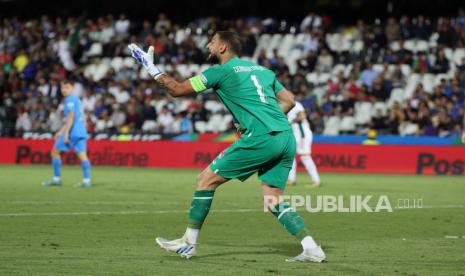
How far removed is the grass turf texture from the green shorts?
2.87 ft

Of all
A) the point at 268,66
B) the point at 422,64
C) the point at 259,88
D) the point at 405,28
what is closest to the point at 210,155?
the point at 268,66

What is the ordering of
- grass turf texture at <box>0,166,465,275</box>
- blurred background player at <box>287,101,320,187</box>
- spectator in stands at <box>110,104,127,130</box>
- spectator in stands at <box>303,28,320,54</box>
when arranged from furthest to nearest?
spectator in stands at <box>303,28,320,54</box> < spectator in stands at <box>110,104,127,130</box> < blurred background player at <box>287,101,320,187</box> < grass turf texture at <box>0,166,465,275</box>

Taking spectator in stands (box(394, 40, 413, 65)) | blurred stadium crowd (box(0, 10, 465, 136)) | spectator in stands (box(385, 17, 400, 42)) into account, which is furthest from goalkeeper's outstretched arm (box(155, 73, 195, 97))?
spectator in stands (box(385, 17, 400, 42))

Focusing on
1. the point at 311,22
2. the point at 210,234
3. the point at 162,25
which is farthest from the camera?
the point at 162,25

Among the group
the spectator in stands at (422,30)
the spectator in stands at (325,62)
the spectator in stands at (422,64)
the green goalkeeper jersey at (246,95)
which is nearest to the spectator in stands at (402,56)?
the spectator in stands at (422,64)

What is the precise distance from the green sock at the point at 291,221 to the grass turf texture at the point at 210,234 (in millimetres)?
342

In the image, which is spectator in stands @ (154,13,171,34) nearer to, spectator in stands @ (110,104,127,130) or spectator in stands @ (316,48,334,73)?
spectator in stands @ (110,104,127,130)

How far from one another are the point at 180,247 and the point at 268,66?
2399 cm

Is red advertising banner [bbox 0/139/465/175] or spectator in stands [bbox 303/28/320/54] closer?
red advertising banner [bbox 0/139/465/175]

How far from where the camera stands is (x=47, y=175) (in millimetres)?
25391

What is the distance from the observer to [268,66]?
33.5 meters

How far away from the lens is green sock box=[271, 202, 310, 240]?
9742mm

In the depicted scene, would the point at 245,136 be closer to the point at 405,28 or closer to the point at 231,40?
the point at 231,40

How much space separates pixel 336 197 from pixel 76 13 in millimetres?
26334
